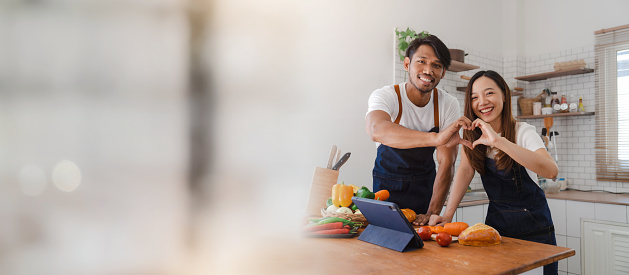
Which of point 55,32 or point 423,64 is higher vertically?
point 423,64

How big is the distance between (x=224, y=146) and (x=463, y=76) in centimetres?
351

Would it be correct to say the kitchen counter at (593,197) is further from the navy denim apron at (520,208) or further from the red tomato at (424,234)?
the red tomato at (424,234)

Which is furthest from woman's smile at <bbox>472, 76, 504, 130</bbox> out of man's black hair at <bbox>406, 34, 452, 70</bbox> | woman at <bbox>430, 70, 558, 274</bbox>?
man's black hair at <bbox>406, 34, 452, 70</bbox>

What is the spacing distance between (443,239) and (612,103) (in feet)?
10.4

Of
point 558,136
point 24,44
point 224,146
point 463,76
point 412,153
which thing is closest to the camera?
point 24,44

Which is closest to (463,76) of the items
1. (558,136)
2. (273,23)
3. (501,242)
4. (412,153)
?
(558,136)

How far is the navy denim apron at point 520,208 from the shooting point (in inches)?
61.9

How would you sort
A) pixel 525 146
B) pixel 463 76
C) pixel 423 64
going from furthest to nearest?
1. pixel 463 76
2. pixel 423 64
3. pixel 525 146

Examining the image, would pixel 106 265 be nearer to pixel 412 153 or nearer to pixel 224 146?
pixel 224 146

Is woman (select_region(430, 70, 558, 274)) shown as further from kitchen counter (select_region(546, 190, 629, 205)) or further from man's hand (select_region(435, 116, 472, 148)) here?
kitchen counter (select_region(546, 190, 629, 205))

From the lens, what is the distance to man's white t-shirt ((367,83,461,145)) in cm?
181

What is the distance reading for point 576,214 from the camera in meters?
3.08

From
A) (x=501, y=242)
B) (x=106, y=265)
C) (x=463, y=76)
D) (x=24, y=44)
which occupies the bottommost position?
(x=501, y=242)

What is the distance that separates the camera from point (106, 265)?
0.23 m
